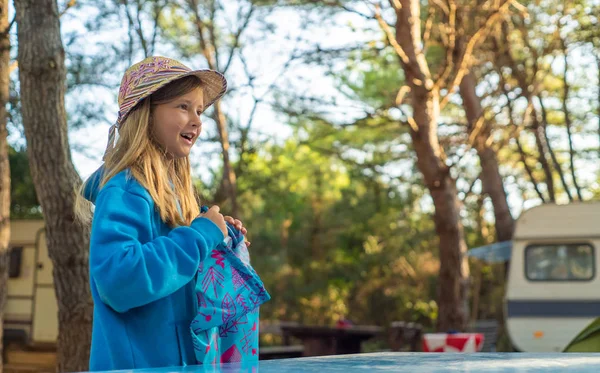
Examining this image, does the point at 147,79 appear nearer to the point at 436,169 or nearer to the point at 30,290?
the point at 436,169

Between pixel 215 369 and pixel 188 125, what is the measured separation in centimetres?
82

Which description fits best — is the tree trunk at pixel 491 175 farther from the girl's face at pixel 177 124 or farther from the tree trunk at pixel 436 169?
the girl's face at pixel 177 124

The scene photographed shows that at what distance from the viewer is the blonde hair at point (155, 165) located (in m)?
2.06

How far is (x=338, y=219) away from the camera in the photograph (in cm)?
2116

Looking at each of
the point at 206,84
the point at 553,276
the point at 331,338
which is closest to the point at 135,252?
the point at 206,84

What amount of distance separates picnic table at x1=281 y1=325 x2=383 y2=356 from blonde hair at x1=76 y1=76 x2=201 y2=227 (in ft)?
28.0

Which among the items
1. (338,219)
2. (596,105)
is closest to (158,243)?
(596,105)

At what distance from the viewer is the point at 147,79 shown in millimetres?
2160

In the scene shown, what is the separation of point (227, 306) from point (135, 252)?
0.26 m

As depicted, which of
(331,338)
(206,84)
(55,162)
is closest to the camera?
(206,84)

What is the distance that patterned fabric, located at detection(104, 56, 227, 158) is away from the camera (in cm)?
214

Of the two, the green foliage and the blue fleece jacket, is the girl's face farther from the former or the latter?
the green foliage

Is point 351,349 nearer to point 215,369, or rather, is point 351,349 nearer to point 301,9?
point 301,9

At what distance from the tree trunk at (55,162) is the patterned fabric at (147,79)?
2192 mm
